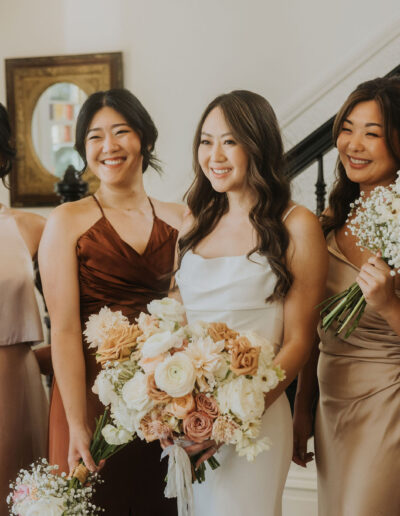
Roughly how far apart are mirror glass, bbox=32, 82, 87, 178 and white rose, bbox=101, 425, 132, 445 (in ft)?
12.3

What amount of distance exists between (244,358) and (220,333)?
102 mm

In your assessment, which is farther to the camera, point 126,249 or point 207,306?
point 126,249

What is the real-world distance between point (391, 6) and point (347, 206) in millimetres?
2907

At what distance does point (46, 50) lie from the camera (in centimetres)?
518

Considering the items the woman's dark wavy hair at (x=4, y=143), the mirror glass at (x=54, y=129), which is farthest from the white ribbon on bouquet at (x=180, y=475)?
the mirror glass at (x=54, y=129)

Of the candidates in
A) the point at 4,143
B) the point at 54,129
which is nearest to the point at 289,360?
the point at 4,143

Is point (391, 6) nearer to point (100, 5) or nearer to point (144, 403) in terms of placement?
point (100, 5)

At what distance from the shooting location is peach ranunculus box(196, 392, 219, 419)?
1.56 metres

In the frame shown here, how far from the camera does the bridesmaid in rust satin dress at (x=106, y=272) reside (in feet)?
6.83

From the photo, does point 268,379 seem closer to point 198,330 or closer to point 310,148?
point 198,330

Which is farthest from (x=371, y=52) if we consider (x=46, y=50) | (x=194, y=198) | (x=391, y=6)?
(x=194, y=198)

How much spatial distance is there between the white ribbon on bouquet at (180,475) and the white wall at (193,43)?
3117 mm

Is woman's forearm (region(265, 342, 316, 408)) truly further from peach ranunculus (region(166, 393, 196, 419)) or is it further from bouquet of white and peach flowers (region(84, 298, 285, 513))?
peach ranunculus (region(166, 393, 196, 419))

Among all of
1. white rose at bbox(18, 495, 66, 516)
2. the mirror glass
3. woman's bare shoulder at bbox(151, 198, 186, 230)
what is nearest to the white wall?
the mirror glass
